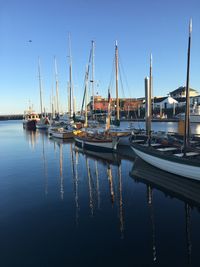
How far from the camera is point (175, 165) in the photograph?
1816 centimetres

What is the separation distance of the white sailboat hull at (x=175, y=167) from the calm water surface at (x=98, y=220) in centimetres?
65

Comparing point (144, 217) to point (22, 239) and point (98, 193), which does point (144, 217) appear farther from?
point (22, 239)

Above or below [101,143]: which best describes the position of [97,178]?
below

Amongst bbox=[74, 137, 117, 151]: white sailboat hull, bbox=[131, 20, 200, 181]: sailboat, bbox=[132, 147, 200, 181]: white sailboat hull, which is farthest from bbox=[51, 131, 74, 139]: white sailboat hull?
bbox=[132, 147, 200, 181]: white sailboat hull

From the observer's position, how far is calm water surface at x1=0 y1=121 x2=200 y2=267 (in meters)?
9.50

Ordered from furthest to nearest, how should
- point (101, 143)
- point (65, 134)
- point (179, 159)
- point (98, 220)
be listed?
point (65, 134) → point (101, 143) → point (179, 159) → point (98, 220)

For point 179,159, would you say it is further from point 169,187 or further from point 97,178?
point 97,178

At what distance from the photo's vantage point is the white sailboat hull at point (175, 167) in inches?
651

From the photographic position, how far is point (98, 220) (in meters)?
12.7

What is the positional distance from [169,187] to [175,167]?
75.7 inches

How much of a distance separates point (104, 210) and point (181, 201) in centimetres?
505

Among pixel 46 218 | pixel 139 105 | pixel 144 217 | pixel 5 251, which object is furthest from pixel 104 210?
pixel 139 105

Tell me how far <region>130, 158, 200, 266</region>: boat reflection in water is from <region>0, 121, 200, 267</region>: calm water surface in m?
0.04

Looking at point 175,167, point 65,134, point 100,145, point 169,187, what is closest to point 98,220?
point 169,187
